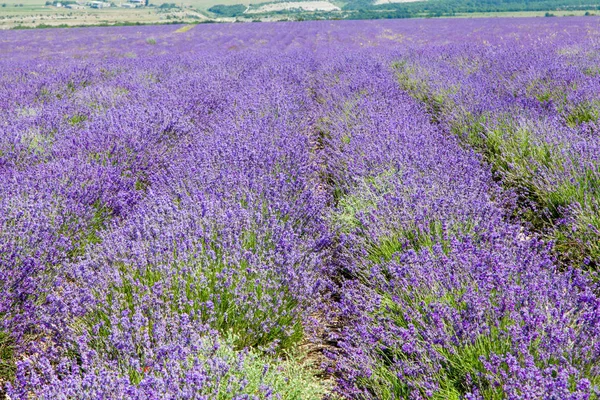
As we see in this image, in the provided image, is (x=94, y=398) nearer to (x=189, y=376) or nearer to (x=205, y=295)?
(x=189, y=376)

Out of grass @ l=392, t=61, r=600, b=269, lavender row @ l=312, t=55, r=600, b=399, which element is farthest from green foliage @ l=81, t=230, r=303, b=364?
grass @ l=392, t=61, r=600, b=269

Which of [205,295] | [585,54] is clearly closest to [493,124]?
[205,295]

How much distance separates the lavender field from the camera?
152 centimetres

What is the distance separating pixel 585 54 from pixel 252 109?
5568 millimetres

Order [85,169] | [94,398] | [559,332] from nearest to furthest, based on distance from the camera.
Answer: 1. [94,398]
2. [559,332]
3. [85,169]

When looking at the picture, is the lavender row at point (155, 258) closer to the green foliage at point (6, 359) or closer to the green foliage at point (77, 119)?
the green foliage at point (6, 359)

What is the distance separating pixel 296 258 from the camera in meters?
2.21

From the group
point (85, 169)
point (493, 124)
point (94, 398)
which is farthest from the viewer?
point (493, 124)

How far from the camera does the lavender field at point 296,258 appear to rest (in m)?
1.52

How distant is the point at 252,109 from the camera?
494 cm

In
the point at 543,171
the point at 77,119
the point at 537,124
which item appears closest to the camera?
the point at 543,171

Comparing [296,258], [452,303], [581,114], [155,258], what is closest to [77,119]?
[155,258]

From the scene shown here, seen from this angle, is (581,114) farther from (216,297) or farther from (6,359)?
(6,359)

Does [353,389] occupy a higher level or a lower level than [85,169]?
lower
